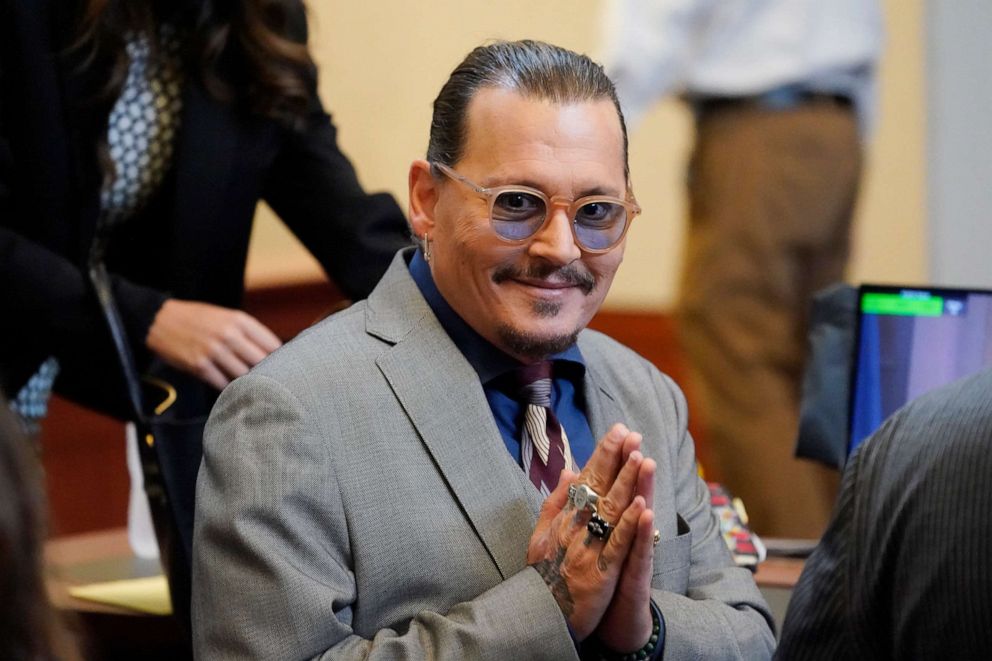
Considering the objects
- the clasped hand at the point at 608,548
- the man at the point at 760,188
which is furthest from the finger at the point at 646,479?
the man at the point at 760,188

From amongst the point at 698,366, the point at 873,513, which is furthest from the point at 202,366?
the point at 698,366

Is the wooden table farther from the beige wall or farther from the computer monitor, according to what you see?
the beige wall

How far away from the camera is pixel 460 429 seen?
6.14ft

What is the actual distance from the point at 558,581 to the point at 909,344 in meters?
0.94

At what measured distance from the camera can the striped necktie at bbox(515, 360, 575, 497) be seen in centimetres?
192

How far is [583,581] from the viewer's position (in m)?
1.72

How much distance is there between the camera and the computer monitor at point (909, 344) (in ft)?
7.98

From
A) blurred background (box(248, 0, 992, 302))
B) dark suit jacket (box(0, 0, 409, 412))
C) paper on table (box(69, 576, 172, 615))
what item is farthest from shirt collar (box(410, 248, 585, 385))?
blurred background (box(248, 0, 992, 302))

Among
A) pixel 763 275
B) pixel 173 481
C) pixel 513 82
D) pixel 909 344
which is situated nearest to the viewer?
pixel 513 82

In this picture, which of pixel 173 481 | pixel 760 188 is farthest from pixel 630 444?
pixel 760 188

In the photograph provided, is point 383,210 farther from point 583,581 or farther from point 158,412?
point 583,581

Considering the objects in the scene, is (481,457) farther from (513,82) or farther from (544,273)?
(513,82)

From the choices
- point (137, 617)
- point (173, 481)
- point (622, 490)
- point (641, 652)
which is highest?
point (622, 490)

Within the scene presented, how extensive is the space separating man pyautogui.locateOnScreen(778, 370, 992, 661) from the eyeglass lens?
1.71 ft
